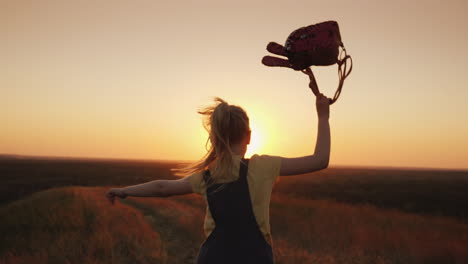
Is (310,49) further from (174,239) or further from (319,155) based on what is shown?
(174,239)

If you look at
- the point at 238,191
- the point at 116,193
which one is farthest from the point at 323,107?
the point at 116,193

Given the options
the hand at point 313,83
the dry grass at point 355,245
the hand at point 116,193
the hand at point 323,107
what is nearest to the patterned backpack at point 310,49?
the hand at point 313,83

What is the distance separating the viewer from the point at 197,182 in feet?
7.14

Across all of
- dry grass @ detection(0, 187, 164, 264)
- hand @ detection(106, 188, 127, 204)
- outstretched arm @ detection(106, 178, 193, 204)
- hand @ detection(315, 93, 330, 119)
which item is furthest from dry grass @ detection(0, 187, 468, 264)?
hand @ detection(315, 93, 330, 119)

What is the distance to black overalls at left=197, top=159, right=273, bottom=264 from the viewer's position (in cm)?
203

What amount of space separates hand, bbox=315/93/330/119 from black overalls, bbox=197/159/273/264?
465mm

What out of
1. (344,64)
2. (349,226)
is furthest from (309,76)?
(349,226)

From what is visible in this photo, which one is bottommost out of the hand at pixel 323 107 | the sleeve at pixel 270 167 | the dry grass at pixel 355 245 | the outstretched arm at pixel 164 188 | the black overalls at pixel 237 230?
the dry grass at pixel 355 245

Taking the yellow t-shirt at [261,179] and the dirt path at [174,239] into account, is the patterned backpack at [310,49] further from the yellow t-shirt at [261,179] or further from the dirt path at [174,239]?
the dirt path at [174,239]

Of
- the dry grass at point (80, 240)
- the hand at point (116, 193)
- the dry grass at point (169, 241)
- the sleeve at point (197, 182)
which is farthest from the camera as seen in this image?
the dry grass at point (169, 241)

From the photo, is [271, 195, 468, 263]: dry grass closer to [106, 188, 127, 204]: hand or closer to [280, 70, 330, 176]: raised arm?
[106, 188, 127, 204]: hand

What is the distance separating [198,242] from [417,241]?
5370mm

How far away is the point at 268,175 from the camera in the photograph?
6.73ft

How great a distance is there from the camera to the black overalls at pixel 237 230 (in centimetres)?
203
